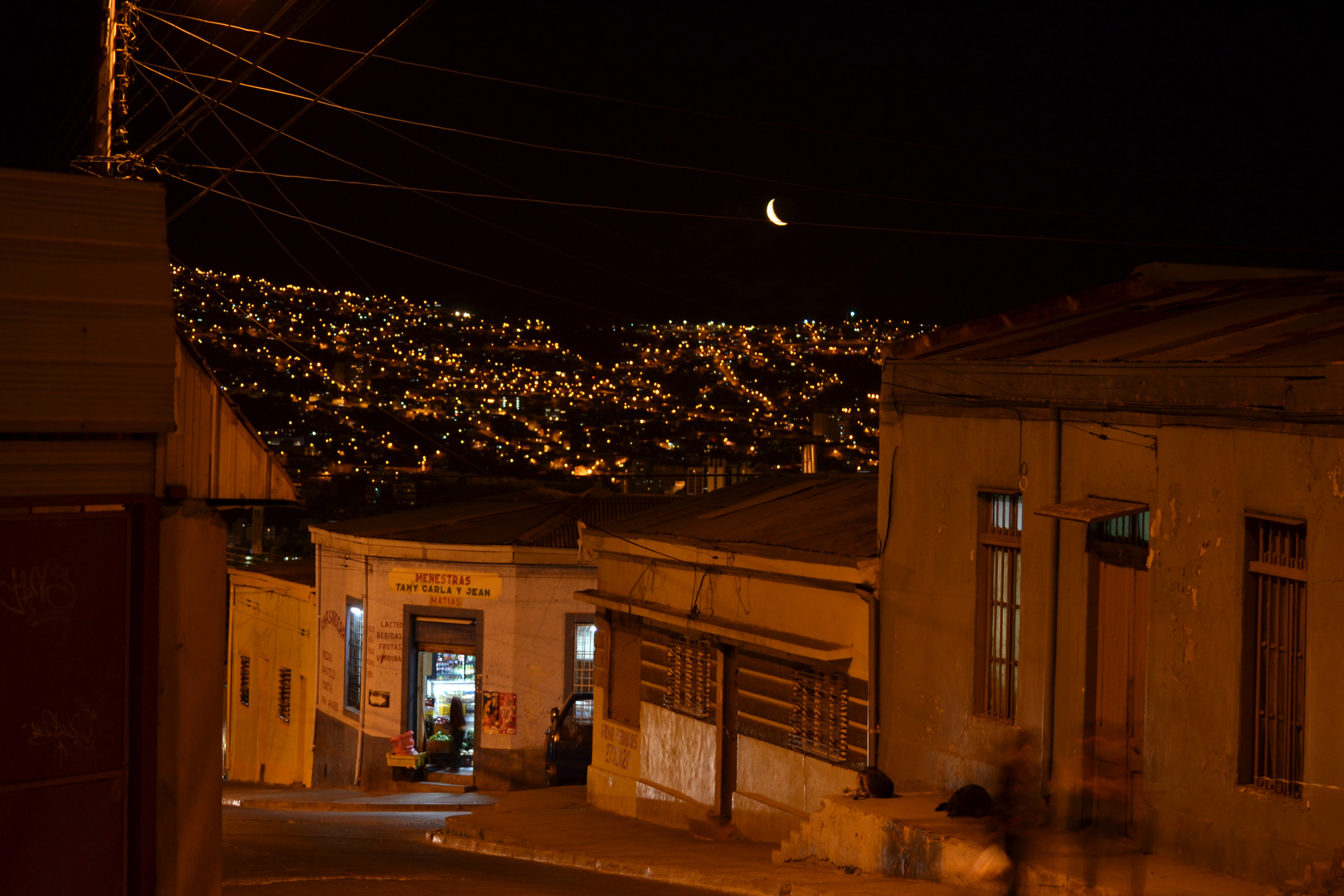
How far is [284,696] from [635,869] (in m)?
15.7

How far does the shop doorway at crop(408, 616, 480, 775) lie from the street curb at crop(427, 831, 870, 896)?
7.18 meters

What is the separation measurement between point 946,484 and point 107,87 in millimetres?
8166

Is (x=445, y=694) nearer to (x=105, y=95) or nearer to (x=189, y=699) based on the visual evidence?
(x=105, y=95)

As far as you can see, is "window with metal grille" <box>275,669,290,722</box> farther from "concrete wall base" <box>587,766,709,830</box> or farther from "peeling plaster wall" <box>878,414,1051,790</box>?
"peeling plaster wall" <box>878,414,1051,790</box>

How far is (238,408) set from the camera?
331 inches

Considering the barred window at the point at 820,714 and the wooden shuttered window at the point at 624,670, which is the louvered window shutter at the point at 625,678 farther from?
the barred window at the point at 820,714

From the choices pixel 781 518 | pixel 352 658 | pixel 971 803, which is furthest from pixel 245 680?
pixel 971 803

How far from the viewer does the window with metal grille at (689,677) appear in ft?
52.4

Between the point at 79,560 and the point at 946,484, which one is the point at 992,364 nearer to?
the point at 946,484

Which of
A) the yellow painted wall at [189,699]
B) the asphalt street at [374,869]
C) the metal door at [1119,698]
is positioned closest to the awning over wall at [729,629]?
the asphalt street at [374,869]

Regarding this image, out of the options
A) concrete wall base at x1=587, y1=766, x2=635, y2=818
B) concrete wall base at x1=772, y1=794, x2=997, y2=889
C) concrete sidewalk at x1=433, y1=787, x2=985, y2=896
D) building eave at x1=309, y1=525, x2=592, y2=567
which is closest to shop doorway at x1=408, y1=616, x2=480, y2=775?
building eave at x1=309, y1=525, x2=592, y2=567

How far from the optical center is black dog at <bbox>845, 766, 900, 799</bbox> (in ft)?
38.9

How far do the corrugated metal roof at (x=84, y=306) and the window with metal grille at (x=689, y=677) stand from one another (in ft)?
30.0

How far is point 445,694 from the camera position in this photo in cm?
2352
